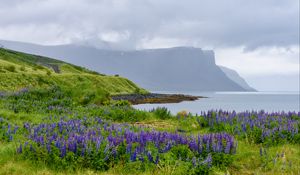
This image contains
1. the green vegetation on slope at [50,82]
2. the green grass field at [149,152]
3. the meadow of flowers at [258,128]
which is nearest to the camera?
the green grass field at [149,152]

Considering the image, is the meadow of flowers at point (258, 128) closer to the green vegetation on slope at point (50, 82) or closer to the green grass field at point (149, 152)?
the green grass field at point (149, 152)

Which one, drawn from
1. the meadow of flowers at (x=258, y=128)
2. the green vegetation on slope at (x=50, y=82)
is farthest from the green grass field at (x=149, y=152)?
the green vegetation on slope at (x=50, y=82)

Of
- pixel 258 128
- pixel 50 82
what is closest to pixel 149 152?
pixel 258 128

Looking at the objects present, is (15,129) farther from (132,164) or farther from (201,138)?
(201,138)

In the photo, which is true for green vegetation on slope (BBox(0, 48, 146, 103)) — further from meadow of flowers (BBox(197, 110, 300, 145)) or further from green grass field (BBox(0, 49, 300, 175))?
green grass field (BBox(0, 49, 300, 175))

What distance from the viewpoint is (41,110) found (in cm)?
1432

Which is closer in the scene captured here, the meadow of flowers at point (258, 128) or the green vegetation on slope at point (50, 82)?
the meadow of flowers at point (258, 128)

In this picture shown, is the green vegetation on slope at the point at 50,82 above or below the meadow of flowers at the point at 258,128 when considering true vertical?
above

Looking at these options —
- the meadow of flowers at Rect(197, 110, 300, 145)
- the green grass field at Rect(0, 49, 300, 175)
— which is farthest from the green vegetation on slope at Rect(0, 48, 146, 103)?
the green grass field at Rect(0, 49, 300, 175)

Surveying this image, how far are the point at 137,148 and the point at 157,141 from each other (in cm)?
55

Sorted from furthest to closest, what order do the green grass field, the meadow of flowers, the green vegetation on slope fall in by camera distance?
the green vegetation on slope, the meadow of flowers, the green grass field

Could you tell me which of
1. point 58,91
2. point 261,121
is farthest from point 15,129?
point 58,91

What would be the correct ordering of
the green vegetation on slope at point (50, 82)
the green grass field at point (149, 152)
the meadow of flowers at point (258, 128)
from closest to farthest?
the green grass field at point (149, 152) → the meadow of flowers at point (258, 128) → the green vegetation on slope at point (50, 82)

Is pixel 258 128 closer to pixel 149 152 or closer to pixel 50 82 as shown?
pixel 149 152
